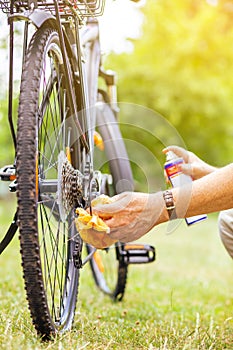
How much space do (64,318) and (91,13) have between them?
912 millimetres

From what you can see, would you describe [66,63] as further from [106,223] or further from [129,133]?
[129,133]

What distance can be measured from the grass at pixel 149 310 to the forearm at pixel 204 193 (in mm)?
365

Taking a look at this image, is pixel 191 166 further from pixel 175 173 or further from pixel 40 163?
pixel 40 163

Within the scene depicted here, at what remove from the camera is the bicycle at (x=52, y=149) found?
5.02 ft

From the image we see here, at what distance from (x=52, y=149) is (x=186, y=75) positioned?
987 cm

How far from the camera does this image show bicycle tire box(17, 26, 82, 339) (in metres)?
1.52

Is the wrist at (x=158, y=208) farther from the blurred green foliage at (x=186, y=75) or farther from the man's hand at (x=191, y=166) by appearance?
the blurred green foliage at (x=186, y=75)

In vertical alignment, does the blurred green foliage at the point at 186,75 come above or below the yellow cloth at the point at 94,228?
above

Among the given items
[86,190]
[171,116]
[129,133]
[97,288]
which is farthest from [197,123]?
[86,190]

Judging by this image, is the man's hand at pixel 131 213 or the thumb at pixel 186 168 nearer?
the man's hand at pixel 131 213

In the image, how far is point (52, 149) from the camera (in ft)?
6.23

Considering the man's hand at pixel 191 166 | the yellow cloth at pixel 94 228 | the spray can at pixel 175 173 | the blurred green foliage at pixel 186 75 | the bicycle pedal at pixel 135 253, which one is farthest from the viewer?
the blurred green foliage at pixel 186 75

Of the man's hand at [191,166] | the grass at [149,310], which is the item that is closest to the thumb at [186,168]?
the man's hand at [191,166]

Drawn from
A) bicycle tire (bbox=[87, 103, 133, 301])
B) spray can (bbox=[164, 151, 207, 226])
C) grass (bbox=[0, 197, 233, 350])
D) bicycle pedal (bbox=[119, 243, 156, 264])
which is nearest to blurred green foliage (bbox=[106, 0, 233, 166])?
grass (bbox=[0, 197, 233, 350])
